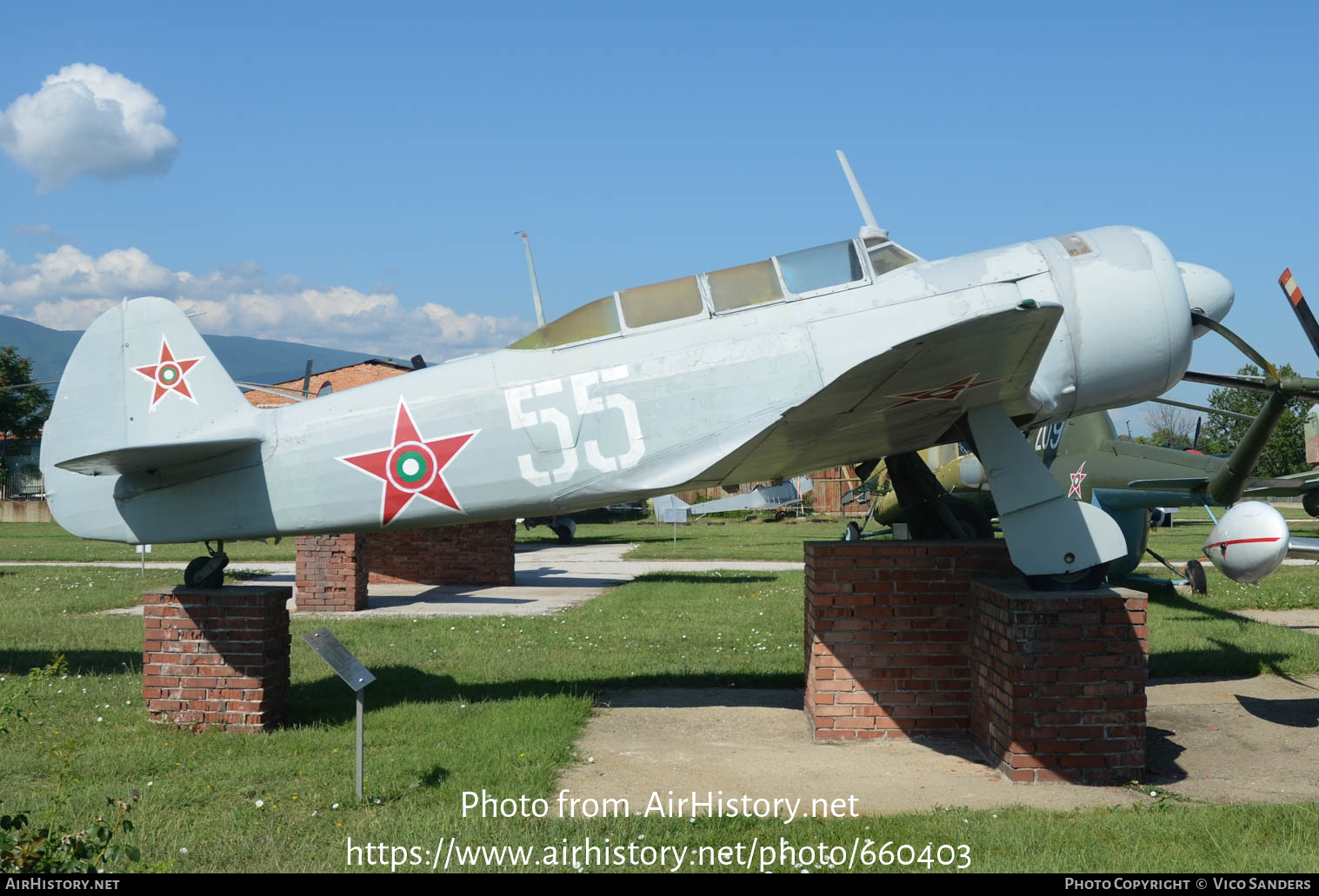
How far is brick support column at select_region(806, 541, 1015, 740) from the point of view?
676 cm

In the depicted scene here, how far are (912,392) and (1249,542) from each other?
338cm

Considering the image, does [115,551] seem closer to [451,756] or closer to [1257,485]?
[451,756]

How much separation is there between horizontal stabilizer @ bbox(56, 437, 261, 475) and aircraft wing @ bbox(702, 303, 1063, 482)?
3464mm

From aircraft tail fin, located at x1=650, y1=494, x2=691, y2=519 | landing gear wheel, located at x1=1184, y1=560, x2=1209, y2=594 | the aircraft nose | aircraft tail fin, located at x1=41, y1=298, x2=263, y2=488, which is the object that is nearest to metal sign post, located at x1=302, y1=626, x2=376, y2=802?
aircraft tail fin, located at x1=41, y1=298, x2=263, y2=488

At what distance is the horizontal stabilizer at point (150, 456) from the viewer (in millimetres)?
6195

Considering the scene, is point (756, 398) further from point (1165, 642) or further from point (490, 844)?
point (1165, 642)

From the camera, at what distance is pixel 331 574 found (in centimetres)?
1386

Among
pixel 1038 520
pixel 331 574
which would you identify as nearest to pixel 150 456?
pixel 1038 520

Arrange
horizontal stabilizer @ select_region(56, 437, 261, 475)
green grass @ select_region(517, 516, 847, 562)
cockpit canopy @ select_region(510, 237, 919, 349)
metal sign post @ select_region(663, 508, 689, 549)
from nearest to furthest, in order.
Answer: horizontal stabilizer @ select_region(56, 437, 261, 475) < cockpit canopy @ select_region(510, 237, 919, 349) < green grass @ select_region(517, 516, 847, 562) < metal sign post @ select_region(663, 508, 689, 549)

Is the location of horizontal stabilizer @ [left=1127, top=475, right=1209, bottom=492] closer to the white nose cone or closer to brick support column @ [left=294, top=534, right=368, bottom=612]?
the white nose cone

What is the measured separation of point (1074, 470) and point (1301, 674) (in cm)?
623

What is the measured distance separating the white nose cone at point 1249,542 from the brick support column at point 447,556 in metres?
12.2

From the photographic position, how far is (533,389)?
21.4 feet

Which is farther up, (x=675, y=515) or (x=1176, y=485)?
(x=1176, y=485)
